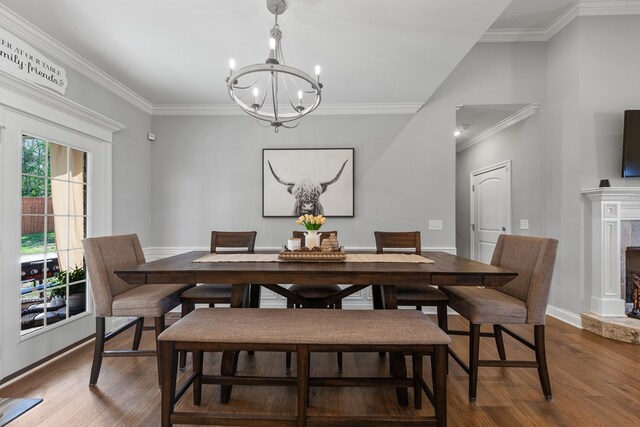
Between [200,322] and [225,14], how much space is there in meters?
1.95

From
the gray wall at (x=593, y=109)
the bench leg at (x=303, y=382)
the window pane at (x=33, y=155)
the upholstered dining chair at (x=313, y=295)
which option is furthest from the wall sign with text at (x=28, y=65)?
the gray wall at (x=593, y=109)

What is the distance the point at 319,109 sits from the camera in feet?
11.9

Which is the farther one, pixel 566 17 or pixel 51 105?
pixel 566 17

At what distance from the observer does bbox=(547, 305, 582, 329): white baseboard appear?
3.04 metres

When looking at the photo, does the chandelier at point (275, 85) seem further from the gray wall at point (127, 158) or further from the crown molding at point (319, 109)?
the gray wall at point (127, 158)

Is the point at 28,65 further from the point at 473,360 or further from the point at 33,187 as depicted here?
the point at 473,360

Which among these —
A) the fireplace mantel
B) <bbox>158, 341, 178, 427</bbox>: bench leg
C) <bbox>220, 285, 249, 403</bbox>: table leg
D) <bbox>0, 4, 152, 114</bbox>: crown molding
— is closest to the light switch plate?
the fireplace mantel

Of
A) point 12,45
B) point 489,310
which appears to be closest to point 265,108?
point 12,45

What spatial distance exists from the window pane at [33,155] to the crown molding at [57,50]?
0.70 m

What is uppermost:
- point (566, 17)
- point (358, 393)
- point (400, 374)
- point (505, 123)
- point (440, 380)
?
point (566, 17)

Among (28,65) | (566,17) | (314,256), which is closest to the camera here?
(314,256)

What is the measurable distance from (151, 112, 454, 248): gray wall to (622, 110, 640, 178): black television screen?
61.4 inches

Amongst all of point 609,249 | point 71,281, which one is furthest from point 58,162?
point 609,249

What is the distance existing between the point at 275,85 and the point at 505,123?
344cm
